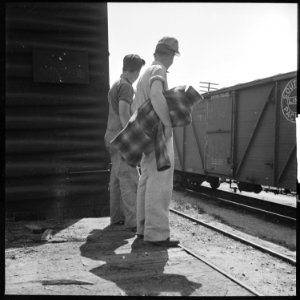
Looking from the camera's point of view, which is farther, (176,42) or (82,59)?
(82,59)

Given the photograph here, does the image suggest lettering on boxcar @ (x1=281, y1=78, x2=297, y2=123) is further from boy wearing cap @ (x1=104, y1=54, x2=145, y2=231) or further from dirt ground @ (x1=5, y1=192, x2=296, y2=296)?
boy wearing cap @ (x1=104, y1=54, x2=145, y2=231)

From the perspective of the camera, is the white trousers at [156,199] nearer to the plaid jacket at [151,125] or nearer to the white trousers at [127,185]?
the plaid jacket at [151,125]

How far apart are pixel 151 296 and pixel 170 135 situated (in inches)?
67.1

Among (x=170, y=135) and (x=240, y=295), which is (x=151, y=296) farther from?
(x=170, y=135)

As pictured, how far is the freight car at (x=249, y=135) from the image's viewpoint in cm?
729

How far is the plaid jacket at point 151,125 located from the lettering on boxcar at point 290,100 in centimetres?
396

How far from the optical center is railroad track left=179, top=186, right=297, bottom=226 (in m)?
7.20

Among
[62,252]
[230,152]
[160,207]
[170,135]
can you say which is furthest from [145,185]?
[230,152]

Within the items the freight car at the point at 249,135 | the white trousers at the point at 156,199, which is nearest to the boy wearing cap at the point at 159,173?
the white trousers at the point at 156,199

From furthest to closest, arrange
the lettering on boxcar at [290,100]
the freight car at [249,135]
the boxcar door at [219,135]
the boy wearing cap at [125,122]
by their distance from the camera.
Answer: the boxcar door at [219,135]
the freight car at [249,135]
the lettering on boxcar at [290,100]
the boy wearing cap at [125,122]

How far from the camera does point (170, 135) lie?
3852mm

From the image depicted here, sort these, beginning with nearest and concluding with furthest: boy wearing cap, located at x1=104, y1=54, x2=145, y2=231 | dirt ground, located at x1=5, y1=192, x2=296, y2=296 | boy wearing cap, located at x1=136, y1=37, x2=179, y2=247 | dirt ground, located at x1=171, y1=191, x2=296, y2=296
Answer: dirt ground, located at x1=5, y1=192, x2=296, y2=296 → dirt ground, located at x1=171, y1=191, x2=296, y2=296 → boy wearing cap, located at x1=136, y1=37, x2=179, y2=247 → boy wearing cap, located at x1=104, y1=54, x2=145, y2=231

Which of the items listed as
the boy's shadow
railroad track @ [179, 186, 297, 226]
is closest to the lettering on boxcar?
railroad track @ [179, 186, 297, 226]

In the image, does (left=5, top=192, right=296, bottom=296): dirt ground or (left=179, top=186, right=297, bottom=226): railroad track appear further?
(left=179, top=186, right=297, bottom=226): railroad track
